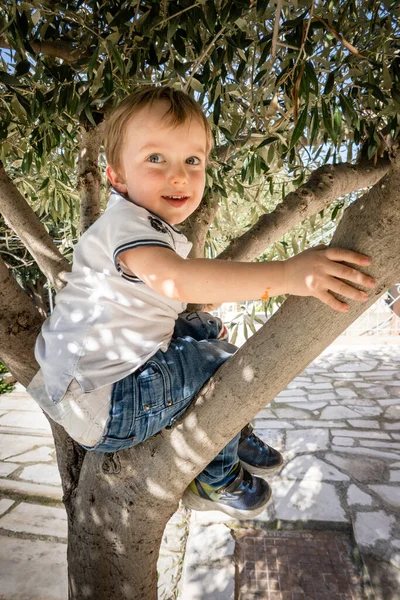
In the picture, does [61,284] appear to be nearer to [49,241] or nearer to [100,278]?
[49,241]

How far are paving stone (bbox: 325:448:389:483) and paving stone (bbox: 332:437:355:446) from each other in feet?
0.96

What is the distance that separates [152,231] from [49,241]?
93 centimetres

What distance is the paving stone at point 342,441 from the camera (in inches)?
202

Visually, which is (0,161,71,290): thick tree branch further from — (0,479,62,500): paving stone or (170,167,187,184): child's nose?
(0,479,62,500): paving stone

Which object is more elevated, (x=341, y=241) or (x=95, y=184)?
(x=95, y=184)

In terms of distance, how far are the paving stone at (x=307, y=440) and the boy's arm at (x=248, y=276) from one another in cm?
423

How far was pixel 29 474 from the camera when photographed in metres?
4.72

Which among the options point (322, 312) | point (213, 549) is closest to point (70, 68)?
point (322, 312)

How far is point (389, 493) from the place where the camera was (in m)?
4.09

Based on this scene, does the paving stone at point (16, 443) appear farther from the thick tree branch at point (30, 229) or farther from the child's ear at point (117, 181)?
the child's ear at point (117, 181)

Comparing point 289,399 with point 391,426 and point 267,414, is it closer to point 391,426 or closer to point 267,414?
point 267,414

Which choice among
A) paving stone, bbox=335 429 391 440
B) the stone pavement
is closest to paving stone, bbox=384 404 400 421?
the stone pavement

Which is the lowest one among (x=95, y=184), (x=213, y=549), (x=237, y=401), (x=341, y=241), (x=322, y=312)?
(x=213, y=549)

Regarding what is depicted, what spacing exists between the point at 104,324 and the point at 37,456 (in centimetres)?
430
